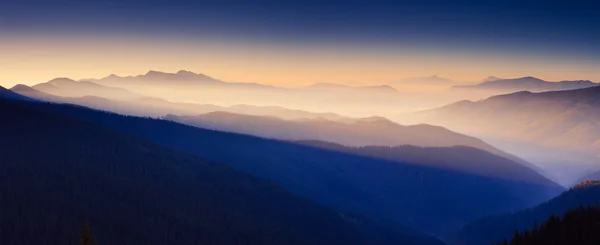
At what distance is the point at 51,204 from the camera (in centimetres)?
17038

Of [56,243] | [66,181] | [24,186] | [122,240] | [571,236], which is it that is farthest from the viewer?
[66,181]

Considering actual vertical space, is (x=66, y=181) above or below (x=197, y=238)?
above

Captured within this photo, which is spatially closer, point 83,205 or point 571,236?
point 571,236

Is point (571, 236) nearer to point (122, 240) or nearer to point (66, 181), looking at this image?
point (122, 240)

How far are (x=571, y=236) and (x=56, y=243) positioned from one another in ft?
445

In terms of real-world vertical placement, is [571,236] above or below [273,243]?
above

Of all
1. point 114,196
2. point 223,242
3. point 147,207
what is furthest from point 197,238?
point 114,196

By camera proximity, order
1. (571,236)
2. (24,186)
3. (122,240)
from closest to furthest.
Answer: (571,236) < (122,240) < (24,186)

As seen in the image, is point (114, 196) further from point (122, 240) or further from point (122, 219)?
point (122, 240)

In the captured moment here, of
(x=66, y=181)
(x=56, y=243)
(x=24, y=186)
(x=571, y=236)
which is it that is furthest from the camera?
(x=66, y=181)

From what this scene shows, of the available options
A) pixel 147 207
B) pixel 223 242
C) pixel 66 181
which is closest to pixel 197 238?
pixel 223 242

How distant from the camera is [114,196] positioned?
646 feet

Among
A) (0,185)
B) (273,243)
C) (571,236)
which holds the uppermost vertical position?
(571,236)

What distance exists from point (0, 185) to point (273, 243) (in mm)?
97331
